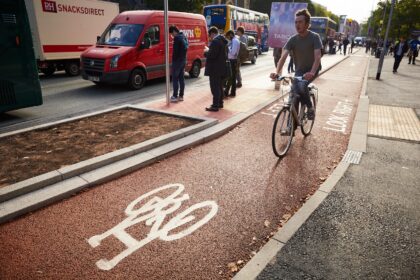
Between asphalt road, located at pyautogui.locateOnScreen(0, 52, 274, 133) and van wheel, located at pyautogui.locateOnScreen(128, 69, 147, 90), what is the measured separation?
0.23 metres

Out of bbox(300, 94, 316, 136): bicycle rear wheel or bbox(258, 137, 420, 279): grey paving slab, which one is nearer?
bbox(258, 137, 420, 279): grey paving slab

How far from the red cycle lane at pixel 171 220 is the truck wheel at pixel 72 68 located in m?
10.7

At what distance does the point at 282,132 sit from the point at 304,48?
5.06 ft

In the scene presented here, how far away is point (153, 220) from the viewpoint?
3.38 meters

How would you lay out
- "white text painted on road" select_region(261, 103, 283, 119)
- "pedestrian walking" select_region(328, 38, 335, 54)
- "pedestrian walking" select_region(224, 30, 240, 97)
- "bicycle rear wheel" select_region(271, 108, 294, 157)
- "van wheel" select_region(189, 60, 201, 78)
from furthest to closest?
"pedestrian walking" select_region(328, 38, 335, 54) → "van wheel" select_region(189, 60, 201, 78) → "pedestrian walking" select_region(224, 30, 240, 97) → "white text painted on road" select_region(261, 103, 283, 119) → "bicycle rear wheel" select_region(271, 108, 294, 157)

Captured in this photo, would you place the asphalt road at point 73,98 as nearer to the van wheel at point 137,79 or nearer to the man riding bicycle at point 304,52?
the van wheel at point 137,79

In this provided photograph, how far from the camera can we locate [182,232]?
3193 millimetres

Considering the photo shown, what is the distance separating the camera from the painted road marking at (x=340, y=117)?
23.3ft

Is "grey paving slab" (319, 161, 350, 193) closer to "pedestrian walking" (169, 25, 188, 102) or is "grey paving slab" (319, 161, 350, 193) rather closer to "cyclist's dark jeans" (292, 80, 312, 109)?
"cyclist's dark jeans" (292, 80, 312, 109)

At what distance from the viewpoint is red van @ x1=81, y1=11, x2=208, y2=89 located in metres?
10.3

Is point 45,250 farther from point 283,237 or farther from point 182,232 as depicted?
point 283,237

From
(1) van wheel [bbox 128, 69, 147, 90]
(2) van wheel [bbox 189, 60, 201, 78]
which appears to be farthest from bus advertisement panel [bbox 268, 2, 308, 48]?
(1) van wheel [bbox 128, 69, 147, 90]

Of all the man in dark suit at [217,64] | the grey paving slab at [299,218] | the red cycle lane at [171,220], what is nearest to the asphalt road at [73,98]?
the man in dark suit at [217,64]

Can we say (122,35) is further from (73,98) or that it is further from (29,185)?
(29,185)
